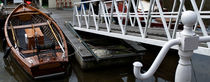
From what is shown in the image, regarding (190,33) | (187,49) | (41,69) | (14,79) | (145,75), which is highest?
(190,33)

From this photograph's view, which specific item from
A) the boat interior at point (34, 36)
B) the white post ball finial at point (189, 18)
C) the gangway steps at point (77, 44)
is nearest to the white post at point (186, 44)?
the white post ball finial at point (189, 18)

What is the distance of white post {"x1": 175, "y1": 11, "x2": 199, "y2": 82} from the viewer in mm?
1581

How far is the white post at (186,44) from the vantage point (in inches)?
62.2

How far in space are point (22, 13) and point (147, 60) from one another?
6.46 metres

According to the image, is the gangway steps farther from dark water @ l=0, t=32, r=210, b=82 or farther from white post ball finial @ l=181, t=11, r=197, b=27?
white post ball finial @ l=181, t=11, r=197, b=27

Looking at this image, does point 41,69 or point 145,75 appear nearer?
point 145,75

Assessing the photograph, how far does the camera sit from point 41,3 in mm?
17812

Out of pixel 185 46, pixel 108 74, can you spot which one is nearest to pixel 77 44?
pixel 108 74

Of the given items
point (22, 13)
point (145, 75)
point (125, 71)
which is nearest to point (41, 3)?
point (22, 13)

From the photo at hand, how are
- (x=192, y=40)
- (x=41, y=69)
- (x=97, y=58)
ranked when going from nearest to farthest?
1. (x=192, y=40)
2. (x=41, y=69)
3. (x=97, y=58)

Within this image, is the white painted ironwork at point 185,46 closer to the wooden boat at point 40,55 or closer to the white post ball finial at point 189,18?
the white post ball finial at point 189,18

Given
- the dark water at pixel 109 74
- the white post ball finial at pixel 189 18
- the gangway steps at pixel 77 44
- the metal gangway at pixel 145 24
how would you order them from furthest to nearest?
1. the gangway steps at pixel 77 44
2. the dark water at pixel 109 74
3. the metal gangway at pixel 145 24
4. the white post ball finial at pixel 189 18

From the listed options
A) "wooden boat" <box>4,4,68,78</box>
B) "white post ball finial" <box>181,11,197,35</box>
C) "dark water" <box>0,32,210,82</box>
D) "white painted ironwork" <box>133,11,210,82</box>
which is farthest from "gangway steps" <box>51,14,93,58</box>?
"white post ball finial" <box>181,11,197,35</box>

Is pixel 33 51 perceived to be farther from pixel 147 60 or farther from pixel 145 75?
pixel 145 75
